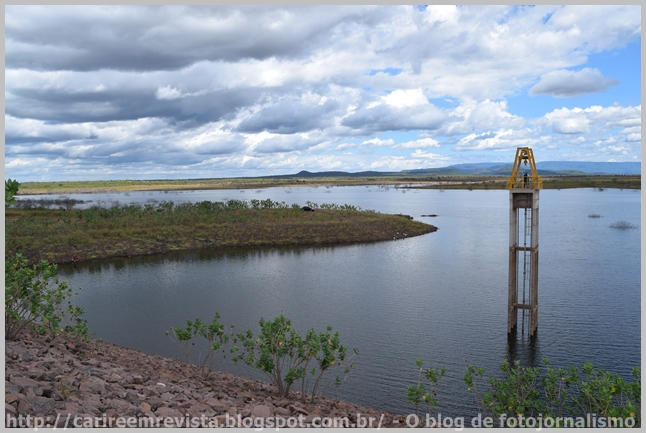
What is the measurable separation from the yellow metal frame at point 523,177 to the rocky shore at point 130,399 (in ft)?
49.3

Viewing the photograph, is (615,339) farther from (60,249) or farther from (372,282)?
(60,249)

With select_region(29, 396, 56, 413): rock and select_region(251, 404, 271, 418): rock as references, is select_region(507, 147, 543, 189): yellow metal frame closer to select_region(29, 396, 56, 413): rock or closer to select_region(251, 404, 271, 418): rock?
select_region(251, 404, 271, 418): rock

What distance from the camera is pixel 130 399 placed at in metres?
12.8

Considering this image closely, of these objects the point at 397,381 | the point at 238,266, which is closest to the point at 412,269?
the point at 238,266

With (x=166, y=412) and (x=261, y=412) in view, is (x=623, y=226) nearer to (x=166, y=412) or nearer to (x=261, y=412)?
(x=261, y=412)

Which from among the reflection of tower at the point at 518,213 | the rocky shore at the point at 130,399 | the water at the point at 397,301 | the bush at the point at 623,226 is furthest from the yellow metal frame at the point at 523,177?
the bush at the point at 623,226

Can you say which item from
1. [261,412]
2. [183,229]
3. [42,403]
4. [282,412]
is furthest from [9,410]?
[183,229]

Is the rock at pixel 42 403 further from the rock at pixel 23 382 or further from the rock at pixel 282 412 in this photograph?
the rock at pixel 282 412

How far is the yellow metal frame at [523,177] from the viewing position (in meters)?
26.1

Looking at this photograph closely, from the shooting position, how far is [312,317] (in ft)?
99.8

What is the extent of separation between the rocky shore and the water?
483 cm

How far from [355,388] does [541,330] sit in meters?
12.6

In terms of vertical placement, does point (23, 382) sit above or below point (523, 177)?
below

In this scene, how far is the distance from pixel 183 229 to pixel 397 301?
4063cm
